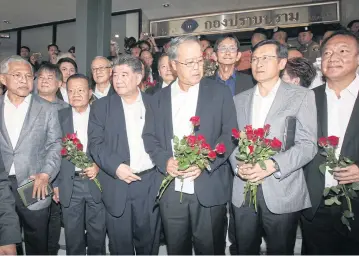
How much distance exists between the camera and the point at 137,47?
17.5 ft

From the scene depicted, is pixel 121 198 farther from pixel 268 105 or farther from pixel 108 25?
pixel 108 25

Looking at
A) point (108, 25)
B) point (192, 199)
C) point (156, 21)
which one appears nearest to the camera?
point (192, 199)

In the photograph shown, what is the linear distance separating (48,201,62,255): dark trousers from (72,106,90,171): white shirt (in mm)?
832

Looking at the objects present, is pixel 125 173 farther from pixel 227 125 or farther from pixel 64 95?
pixel 64 95

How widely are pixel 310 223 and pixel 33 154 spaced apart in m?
2.12

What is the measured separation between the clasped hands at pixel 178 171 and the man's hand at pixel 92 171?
0.75 meters

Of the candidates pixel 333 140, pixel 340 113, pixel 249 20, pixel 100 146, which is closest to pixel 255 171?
pixel 333 140

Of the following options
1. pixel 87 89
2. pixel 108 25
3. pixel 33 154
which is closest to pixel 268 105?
pixel 87 89

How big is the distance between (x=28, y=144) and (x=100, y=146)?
609 mm

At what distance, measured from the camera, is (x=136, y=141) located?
2352mm

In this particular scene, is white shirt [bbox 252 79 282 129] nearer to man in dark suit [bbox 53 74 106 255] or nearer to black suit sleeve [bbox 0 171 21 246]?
man in dark suit [bbox 53 74 106 255]

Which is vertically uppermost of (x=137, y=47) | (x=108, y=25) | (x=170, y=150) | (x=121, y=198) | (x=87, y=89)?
(x=108, y=25)

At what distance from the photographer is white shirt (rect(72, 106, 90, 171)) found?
2.65m

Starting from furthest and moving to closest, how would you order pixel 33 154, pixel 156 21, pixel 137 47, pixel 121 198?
pixel 156 21, pixel 137 47, pixel 33 154, pixel 121 198
